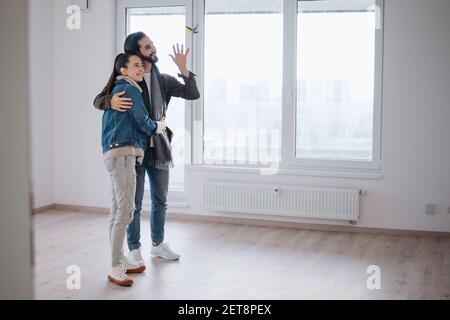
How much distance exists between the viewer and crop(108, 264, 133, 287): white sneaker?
370cm

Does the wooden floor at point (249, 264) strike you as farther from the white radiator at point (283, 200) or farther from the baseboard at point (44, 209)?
the baseboard at point (44, 209)

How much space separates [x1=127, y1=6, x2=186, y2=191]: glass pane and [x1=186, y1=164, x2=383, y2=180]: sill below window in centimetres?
19

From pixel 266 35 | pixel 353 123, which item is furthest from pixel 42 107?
pixel 353 123

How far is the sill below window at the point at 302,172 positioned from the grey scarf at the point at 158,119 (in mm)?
1777

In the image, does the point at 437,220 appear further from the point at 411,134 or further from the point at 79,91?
the point at 79,91

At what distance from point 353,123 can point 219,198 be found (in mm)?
1420

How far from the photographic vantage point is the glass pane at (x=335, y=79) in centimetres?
543

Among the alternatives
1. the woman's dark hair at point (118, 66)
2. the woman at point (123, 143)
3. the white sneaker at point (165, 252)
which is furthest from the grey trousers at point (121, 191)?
the white sneaker at point (165, 252)

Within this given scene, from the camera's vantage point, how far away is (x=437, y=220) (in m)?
5.19

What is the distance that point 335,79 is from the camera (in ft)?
18.1

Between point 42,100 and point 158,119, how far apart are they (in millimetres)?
2790

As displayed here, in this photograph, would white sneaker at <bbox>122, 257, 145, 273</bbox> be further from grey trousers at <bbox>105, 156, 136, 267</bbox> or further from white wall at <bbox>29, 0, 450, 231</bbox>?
white wall at <bbox>29, 0, 450, 231</bbox>

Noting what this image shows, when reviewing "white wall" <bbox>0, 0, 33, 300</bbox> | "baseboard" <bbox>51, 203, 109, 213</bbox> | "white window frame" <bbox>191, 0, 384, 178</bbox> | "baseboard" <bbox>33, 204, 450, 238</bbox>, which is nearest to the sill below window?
"white window frame" <bbox>191, 0, 384, 178</bbox>

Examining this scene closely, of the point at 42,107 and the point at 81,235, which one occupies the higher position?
the point at 42,107
